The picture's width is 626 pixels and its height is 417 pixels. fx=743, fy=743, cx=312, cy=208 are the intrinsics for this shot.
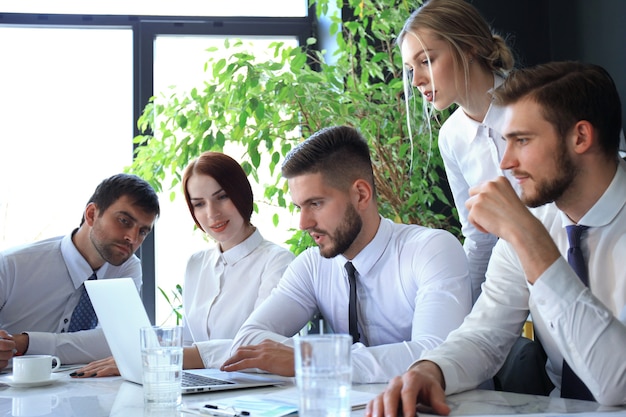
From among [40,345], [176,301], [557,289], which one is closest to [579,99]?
[557,289]

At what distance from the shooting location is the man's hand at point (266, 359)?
5.50ft

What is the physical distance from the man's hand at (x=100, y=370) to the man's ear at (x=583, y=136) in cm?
122

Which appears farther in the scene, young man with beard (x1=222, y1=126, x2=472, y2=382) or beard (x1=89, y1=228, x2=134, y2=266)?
beard (x1=89, y1=228, x2=134, y2=266)

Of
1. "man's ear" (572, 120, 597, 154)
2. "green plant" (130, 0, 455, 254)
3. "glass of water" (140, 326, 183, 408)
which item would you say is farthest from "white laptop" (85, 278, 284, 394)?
"green plant" (130, 0, 455, 254)

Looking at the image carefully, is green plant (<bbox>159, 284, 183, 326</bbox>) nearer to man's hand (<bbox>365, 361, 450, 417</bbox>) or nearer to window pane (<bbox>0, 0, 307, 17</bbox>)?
window pane (<bbox>0, 0, 307, 17</bbox>)

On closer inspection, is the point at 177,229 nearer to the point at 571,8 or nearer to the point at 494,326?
the point at 571,8

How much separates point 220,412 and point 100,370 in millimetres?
701

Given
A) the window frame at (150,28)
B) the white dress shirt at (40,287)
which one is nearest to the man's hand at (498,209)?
the white dress shirt at (40,287)

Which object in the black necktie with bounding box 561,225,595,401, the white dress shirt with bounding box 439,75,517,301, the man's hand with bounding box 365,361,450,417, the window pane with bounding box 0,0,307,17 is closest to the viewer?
the man's hand with bounding box 365,361,450,417

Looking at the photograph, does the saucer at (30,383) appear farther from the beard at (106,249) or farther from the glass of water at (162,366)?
the beard at (106,249)

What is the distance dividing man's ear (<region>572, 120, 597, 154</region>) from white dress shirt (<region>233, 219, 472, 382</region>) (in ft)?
1.87

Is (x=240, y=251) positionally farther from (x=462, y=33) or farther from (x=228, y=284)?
(x=462, y=33)

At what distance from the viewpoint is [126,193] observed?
2900mm

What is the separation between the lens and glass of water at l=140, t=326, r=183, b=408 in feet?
4.34
